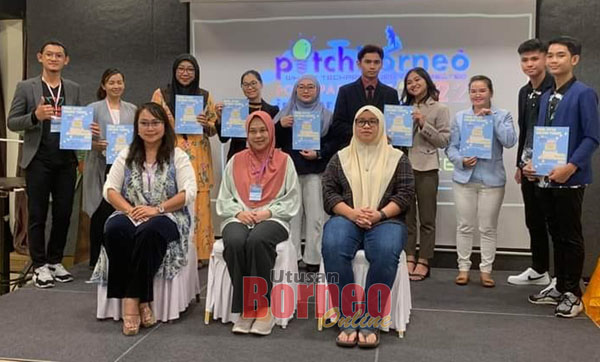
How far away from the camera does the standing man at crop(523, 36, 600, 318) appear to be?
10.6 feet

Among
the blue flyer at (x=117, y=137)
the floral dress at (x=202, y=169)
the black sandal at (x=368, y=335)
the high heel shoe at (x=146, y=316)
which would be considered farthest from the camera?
the floral dress at (x=202, y=169)

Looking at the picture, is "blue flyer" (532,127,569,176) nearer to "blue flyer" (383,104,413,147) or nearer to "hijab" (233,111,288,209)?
"blue flyer" (383,104,413,147)

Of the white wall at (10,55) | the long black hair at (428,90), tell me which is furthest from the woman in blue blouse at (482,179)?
the white wall at (10,55)

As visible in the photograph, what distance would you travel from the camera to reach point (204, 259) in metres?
4.44

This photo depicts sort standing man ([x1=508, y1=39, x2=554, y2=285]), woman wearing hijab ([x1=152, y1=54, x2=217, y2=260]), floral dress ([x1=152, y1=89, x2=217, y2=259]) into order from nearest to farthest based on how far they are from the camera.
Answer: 1. standing man ([x1=508, y1=39, x2=554, y2=285])
2. woman wearing hijab ([x1=152, y1=54, x2=217, y2=260])
3. floral dress ([x1=152, y1=89, x2=217, y2=259])

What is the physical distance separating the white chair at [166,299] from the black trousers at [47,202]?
3.54 feet

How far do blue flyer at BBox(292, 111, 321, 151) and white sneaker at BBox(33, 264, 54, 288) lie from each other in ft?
6.71

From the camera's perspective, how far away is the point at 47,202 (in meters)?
4.09

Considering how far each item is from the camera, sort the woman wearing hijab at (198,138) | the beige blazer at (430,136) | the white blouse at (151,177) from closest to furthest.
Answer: the white blouse at (151,177) → the beige blazer at (430,136) → the woman wearing hijab at (198,138)

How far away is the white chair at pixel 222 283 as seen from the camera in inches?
125

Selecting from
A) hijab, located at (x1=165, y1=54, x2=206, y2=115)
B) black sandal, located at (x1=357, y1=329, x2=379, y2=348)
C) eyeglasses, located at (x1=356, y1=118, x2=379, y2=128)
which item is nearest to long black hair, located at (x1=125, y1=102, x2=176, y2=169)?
hijab, located at (x1=165, y1=54, x2=206, y2=115)

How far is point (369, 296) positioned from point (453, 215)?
190cm

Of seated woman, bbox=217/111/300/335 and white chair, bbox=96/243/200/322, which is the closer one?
seated woman, bbox=217/111/300/335

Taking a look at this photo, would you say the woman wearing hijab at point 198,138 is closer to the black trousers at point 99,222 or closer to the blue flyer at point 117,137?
the blue flyer at point 117,137
